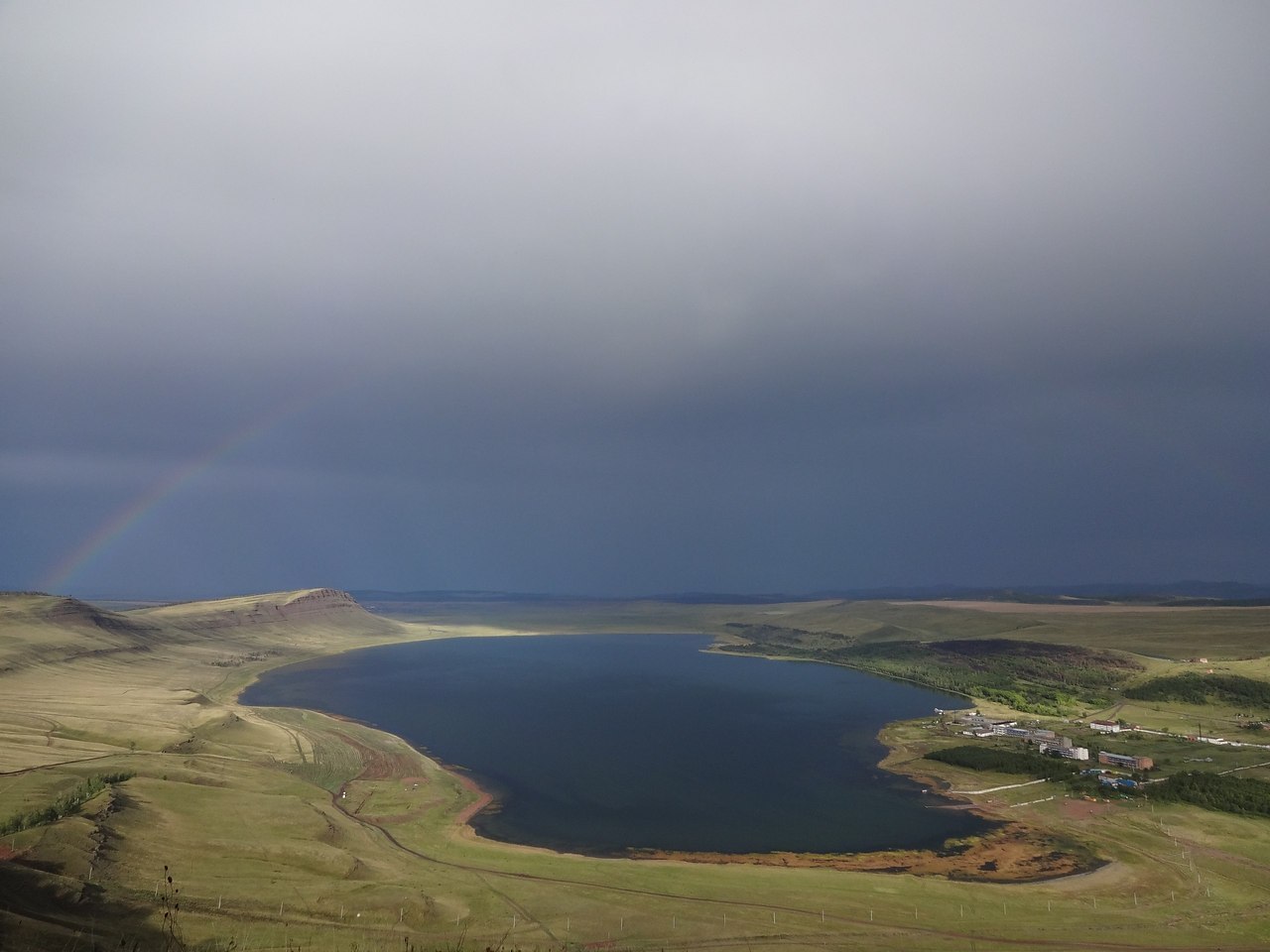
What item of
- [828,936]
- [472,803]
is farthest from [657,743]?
[828,936]

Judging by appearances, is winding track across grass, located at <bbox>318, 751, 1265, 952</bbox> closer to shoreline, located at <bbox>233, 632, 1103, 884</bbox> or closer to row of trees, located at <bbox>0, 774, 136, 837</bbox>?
shoreline, located at <bbox>233, 632, 1103, 884</bbox>

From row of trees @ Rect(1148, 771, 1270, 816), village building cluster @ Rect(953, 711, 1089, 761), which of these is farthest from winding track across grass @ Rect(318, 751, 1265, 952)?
village building cluster @ Rect(953, 711, 1089, 761)

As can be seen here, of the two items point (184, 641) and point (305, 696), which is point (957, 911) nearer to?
point (305, 696)

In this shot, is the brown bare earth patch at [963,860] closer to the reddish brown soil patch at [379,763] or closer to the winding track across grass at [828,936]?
the winding track across grass at [828,936]

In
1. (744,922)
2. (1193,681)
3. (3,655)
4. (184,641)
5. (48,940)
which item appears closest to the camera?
(48,940)

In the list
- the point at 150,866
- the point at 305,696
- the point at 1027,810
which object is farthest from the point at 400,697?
the point at 1027,810

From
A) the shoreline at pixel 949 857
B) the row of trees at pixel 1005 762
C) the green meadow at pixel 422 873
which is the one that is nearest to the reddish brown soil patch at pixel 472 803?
the shoreline at pixel 949 857
